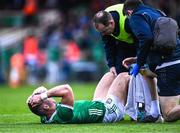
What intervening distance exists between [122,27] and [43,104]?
2084 millimetres

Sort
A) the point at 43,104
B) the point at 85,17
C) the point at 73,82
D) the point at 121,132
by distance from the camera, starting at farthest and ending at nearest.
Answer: the point at 85,17
the point at 73,82
the point at 43,104
the point at 121,132

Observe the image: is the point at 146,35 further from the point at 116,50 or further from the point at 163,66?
the point at 116,50

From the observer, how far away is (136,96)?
46.4 ft

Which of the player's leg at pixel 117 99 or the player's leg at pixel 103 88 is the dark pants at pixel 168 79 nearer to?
the player's leg at pixel 117 99

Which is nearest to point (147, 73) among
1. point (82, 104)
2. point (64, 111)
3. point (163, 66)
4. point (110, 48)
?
point (163, 66)

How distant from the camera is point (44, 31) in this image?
3544 cm

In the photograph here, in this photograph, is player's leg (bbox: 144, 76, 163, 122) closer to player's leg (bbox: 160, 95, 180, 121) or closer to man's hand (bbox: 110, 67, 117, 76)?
player's leg (bbox: 160, 95, 180, 121)

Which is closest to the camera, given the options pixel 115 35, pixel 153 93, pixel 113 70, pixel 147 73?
pixel 147 73

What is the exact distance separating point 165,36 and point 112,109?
148 cm

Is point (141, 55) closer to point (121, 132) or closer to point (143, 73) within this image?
point (143, 73)

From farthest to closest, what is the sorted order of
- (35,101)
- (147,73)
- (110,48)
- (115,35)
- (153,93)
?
(110,48) < (115,35) < (153,93) < (147,73) < (35,101)

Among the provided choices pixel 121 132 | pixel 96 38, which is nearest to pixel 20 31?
pixel 96 38

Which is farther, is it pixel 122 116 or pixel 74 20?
pixel 74 20

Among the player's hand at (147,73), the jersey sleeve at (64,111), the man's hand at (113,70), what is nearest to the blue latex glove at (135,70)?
the player's hand at (147,73)
